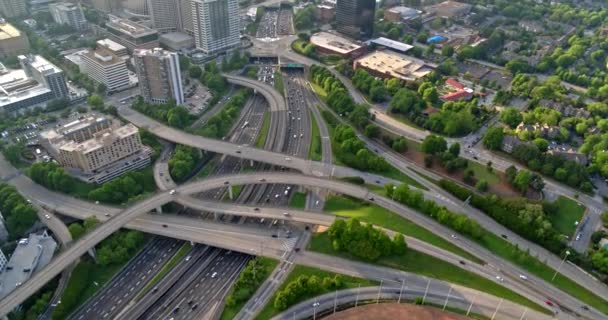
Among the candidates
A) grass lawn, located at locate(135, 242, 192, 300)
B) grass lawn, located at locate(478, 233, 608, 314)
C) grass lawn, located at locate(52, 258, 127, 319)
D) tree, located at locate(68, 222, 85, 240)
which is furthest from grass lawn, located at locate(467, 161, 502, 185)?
tree, located at locate(68, 222, 85, 240)

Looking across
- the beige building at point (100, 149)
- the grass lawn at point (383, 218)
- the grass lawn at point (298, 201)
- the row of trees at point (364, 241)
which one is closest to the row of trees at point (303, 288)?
the row of trees at point (364, 241)

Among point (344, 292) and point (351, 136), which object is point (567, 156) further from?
point (344, 292)

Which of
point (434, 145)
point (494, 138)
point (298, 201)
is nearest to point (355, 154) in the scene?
point (434, 145)

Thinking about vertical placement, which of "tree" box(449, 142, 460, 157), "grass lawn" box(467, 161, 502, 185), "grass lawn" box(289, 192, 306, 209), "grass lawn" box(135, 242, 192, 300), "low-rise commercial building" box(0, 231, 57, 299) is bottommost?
"grass lawn" box(135, 242, 192, 300)

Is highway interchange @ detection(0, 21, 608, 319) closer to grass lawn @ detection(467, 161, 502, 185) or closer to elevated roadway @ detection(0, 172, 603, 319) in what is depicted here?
elevated roadway @ detection(0, 172, 603, 319)

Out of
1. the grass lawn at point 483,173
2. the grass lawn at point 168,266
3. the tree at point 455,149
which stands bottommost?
the grass lawn at point 168,266

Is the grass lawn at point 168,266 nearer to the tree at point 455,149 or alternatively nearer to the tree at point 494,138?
the tree at point 455,149
